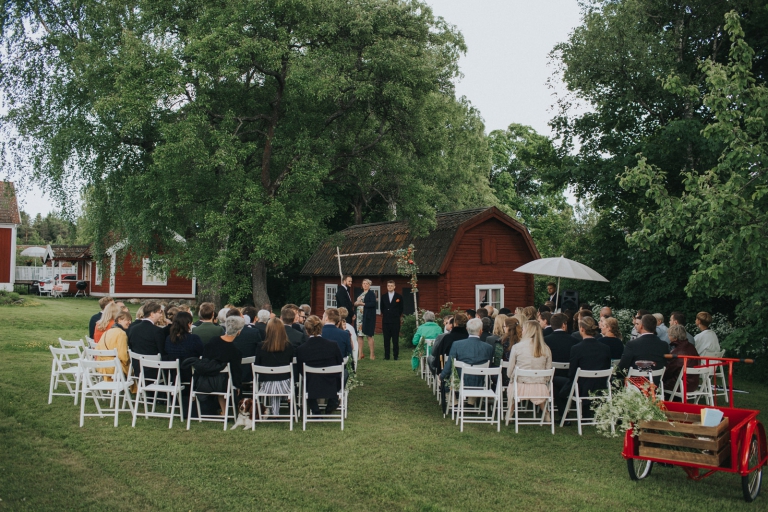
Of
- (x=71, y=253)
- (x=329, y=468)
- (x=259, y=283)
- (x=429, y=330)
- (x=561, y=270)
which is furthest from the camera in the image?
(x=71, y=253)

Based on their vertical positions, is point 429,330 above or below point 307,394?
above

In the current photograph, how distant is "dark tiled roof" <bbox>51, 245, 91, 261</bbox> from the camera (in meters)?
41.8

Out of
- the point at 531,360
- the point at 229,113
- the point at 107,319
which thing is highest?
the point at 229,113

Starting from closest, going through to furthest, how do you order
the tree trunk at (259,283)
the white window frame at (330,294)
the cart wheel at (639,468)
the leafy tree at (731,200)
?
the cart wheel at (639,468) → the leafy tree at (731,200) → the tree trunk at (259,283) → the white window frame at (330,294)

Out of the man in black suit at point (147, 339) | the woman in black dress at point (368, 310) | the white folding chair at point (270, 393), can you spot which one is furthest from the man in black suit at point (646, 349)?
the woman in black dress at point (368, 310)

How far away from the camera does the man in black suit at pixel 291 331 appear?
30.5 ft

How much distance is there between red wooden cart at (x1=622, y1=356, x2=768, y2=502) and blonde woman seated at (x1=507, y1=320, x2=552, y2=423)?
2.15m

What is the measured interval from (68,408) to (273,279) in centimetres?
2575

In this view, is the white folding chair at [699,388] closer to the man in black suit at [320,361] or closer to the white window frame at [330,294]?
the man in black suit at [320,361]

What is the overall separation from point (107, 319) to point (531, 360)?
628 centimetres

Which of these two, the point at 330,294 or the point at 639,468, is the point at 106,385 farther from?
the point at 330,294

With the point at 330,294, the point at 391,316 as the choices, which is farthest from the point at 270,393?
the point at 330,294

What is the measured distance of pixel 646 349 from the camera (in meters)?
8.48

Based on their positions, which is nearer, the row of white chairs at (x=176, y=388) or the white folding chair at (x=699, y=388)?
the row of white chairs at (x=176, y=388)
